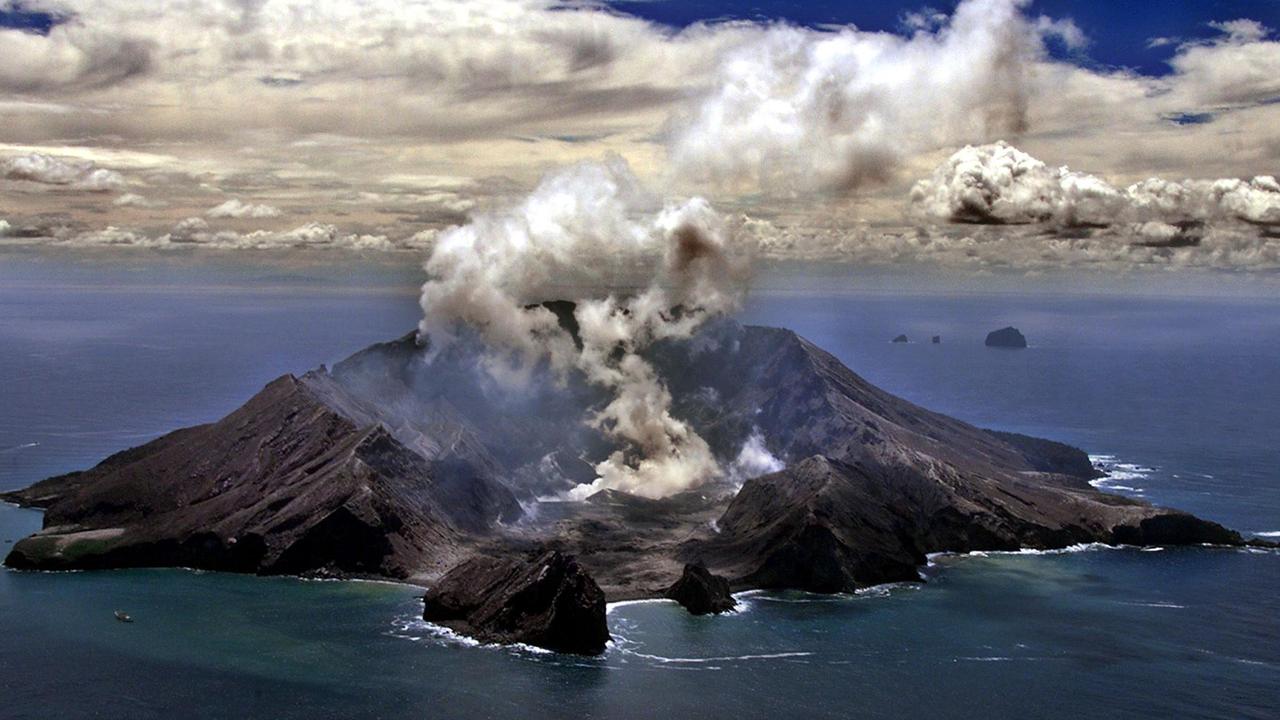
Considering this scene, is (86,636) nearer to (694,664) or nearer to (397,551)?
(397,551)

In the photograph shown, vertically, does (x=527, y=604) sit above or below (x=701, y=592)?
above

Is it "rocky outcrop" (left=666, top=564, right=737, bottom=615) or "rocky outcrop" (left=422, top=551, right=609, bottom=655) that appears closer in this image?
"rocky outcrop" (left=422, top=551, right=609, bottom=655)

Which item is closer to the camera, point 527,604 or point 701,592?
point 527,604

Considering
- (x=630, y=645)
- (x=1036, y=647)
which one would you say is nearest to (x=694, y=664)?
(x=630, y=645)

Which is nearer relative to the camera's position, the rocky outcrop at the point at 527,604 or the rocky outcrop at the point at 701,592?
the rocky outcrop at the point at 527,604
